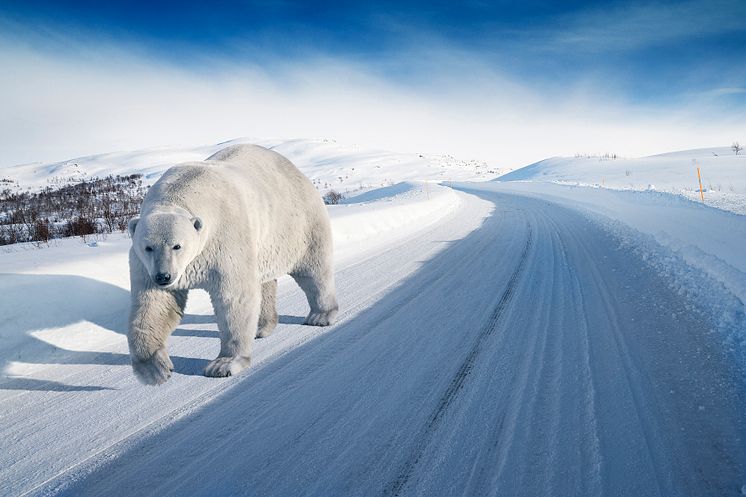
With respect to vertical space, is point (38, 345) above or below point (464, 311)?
above

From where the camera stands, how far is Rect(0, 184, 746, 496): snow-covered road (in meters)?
1.93

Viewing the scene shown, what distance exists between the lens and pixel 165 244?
8.29 ft

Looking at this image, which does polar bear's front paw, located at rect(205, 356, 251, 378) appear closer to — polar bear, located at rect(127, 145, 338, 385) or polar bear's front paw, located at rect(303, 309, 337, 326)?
polar bear, located at rect(127, 145, 338, 385)

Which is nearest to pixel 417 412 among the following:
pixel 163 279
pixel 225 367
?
pixel 225 367

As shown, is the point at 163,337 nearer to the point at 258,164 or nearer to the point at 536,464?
the point at 258,164

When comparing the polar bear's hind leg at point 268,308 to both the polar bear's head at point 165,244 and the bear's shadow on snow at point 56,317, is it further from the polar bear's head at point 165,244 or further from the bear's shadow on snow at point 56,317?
the polar bear's head at point 165,244

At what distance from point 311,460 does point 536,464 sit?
3.61 ft

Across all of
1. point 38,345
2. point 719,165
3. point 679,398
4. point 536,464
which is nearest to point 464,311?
point 679,398

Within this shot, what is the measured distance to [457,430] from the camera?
7.41ft

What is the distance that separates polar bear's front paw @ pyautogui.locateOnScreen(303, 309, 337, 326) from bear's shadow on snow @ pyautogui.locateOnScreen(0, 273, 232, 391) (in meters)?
0.90

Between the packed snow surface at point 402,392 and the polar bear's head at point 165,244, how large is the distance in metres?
0.86

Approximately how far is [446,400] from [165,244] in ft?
6.56

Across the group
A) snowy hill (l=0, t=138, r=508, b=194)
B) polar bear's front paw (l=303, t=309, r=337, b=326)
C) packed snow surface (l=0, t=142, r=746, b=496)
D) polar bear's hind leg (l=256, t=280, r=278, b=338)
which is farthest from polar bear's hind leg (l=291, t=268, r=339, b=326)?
snowy hill (l=0, t=138, r=508, b=194)

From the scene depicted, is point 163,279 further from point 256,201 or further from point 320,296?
point 320,296
